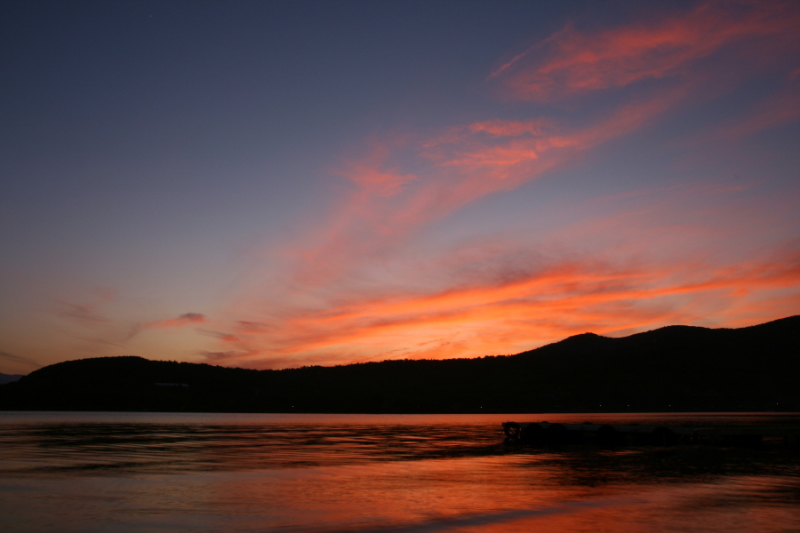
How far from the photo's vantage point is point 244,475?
1073 inches

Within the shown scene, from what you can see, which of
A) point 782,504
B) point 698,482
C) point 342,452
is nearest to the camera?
point 782,504

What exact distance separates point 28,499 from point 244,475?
9.27m

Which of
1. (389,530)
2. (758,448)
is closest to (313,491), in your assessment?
(389,530)

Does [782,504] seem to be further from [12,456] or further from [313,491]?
[12,456]

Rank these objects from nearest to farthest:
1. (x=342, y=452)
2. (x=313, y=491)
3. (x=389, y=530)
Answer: (x=389, y=530) < (x=313, y=491) < (x=342, y=452)

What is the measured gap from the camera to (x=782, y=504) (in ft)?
63.4

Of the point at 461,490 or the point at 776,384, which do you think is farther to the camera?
the point at 776,384

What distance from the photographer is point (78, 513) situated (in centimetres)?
1773

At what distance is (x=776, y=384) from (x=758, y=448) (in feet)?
605

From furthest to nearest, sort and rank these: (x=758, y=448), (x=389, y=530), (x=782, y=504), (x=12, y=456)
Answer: (x=758, y=448) < (x=12, y=456) < (x=782, y=504) < (x=389, y=530)

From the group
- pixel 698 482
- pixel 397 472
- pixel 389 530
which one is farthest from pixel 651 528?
pixel 397 472

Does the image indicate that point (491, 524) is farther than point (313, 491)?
No

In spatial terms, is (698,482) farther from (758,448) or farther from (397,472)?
(758,448)

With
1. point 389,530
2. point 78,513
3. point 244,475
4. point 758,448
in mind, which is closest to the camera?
point 389,530
